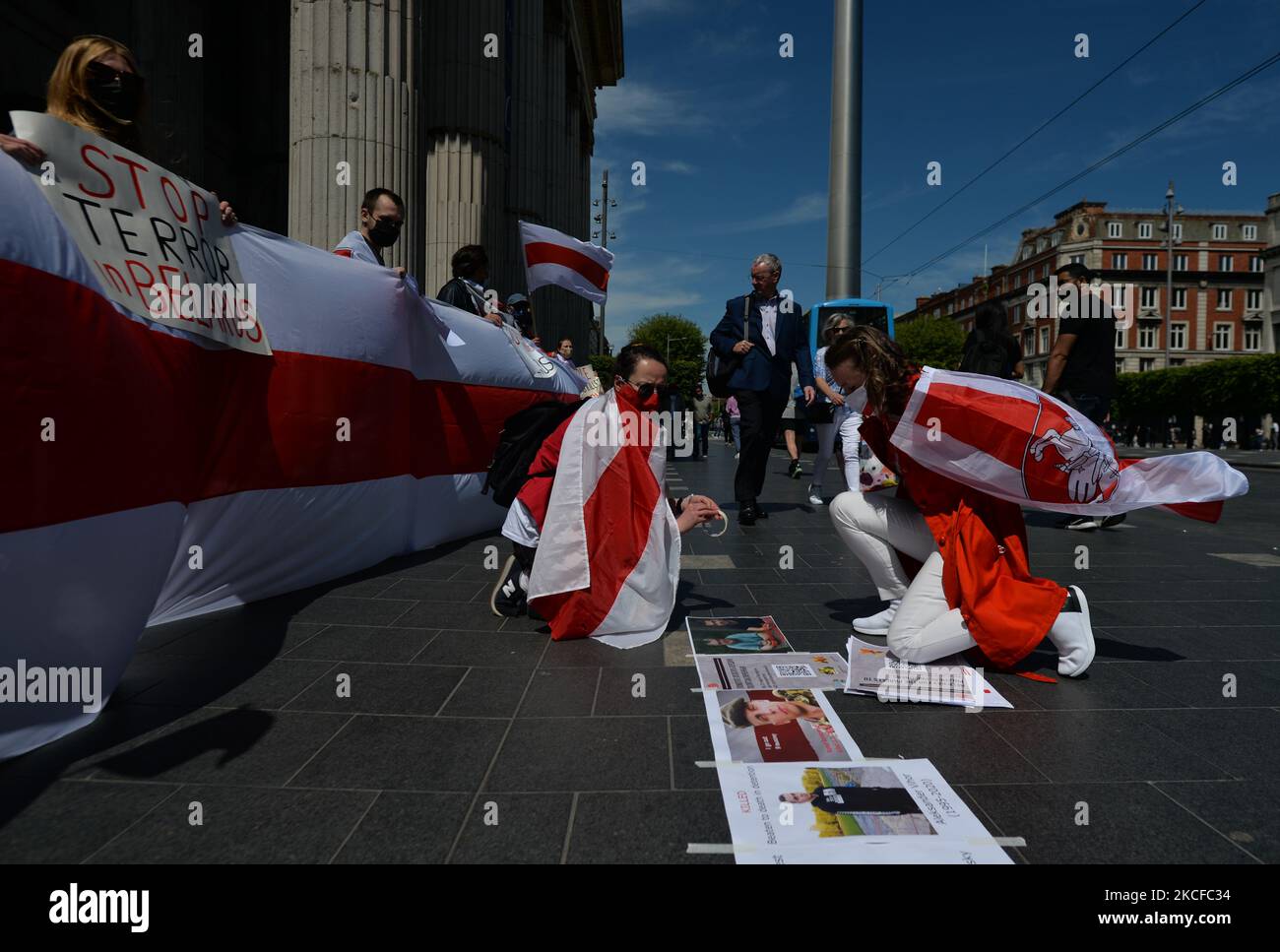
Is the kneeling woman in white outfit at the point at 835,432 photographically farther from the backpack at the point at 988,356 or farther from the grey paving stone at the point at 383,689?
the grey paving stone at the point at 383,689

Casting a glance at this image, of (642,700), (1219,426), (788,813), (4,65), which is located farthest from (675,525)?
(1219,426)

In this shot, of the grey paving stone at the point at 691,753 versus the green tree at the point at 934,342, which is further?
the green tree at the point at 934,342

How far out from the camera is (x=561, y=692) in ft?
9.21

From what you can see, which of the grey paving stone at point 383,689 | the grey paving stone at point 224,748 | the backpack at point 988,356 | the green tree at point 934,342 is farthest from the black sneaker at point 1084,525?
the green tree at point 934,342

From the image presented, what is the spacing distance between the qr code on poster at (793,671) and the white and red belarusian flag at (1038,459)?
911mm

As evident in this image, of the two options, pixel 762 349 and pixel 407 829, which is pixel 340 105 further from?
pixel 407 829

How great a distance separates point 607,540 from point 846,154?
1341 cm

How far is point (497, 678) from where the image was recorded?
2.96 meters

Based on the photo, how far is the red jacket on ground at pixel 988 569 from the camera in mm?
2834

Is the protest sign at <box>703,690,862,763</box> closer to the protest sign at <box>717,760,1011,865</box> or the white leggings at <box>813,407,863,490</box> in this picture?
the protest sign at <box>717,760,1011,865</box>

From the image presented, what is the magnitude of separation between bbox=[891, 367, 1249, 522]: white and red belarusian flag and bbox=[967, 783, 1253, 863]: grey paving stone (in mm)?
1142

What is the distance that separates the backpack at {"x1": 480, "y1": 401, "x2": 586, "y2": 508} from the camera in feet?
12.5

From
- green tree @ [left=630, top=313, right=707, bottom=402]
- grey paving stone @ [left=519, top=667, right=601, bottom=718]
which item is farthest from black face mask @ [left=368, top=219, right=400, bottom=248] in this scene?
green tree @ [left=630, top=313, right=707, bottom=402]

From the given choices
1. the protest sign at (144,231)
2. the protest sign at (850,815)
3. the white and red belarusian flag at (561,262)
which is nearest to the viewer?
the protest sign at (850,815)
